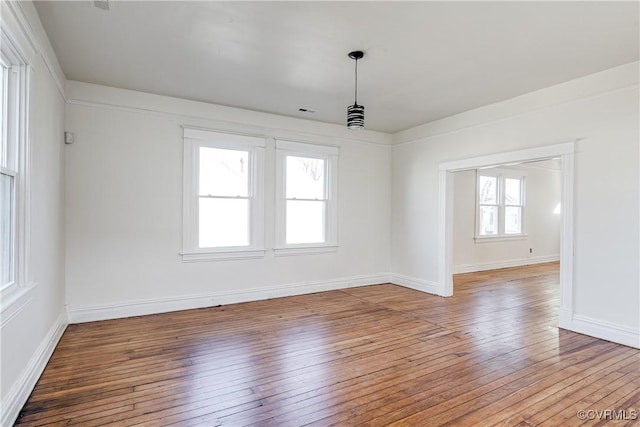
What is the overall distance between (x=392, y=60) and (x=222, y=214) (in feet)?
9.73

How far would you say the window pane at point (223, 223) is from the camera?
4.87 m

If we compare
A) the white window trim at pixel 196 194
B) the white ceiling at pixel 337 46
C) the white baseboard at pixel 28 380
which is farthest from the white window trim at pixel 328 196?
the white baseboard at pixel 28 380

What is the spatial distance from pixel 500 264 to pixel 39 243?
8.31m

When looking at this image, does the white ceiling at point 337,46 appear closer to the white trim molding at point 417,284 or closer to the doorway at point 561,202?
the doorway at point 561,202

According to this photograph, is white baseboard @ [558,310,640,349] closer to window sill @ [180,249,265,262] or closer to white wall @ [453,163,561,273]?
white wall @ [453,163,561,273]

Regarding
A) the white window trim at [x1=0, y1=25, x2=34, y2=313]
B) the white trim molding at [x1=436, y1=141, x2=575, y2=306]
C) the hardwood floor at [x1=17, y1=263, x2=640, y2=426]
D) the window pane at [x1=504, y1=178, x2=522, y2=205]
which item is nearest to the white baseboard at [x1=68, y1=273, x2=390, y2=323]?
the hardwood floor at [x1=17, y1=263, x2=640, y2=426]

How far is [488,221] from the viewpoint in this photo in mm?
8094

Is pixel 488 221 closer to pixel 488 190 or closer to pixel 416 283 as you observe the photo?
pixel 488 190

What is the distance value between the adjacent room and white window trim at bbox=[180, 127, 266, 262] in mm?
29

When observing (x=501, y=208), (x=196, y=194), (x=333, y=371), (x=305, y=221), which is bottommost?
(x=333, y=371)

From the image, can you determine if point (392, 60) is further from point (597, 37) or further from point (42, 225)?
point (42, 225)

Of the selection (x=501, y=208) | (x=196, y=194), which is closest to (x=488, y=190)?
(x=501, y=208)

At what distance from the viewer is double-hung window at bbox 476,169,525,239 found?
7953 mm

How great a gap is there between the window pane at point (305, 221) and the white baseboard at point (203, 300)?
2.32 feet
